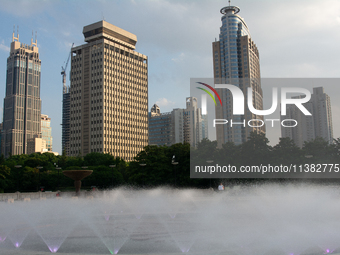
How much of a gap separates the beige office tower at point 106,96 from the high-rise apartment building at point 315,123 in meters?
104

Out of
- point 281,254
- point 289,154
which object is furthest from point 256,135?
point 281,254

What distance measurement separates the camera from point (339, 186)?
42.2 m

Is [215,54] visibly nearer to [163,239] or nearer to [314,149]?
[314,149]

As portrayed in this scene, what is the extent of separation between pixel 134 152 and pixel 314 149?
115634 millimetres

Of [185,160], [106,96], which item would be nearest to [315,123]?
[185,160]

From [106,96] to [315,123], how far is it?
11193cm

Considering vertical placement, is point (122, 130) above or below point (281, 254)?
above

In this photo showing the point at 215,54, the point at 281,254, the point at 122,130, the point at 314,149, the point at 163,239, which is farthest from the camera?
the point at 122,130

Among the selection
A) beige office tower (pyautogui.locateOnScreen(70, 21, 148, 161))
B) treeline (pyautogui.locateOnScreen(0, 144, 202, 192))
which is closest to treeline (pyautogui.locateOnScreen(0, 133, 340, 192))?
treeline (pyautogui.locateOnScreen(0, 144, 202, 192))

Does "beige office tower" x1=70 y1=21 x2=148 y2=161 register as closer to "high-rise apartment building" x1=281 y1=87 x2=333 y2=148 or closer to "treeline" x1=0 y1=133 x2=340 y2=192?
"treeline" x1=0 y1=133 x2=340 y2=192

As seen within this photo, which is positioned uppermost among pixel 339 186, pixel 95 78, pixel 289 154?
pixel 95 78

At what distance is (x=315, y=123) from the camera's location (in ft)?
149

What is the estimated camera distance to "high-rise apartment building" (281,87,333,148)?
43.0 m

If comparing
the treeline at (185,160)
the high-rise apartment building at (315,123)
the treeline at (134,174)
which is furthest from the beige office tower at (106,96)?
the high-rise apartment building at (315,123)
